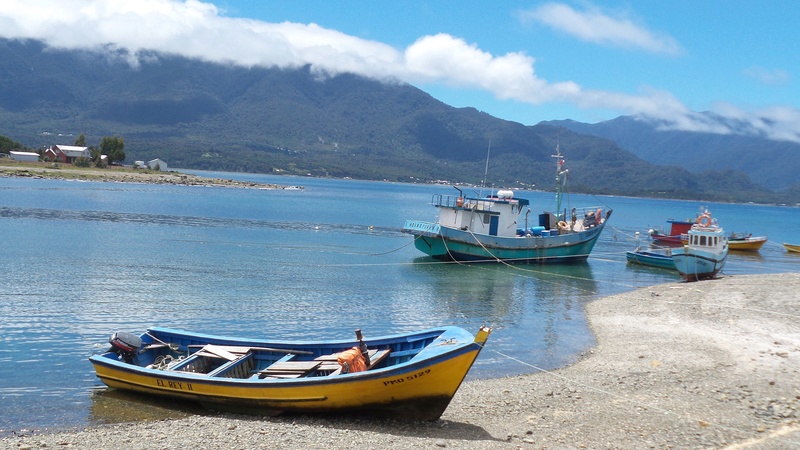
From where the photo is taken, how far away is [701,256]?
38.4m

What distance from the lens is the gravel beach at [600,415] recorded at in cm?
1275

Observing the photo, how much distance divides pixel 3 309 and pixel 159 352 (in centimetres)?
1112

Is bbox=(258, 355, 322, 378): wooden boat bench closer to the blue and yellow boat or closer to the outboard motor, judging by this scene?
the blue and yellow boat

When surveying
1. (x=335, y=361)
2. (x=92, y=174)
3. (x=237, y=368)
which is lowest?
(x=237, y=368)

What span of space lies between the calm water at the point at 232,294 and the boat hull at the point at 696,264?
2.93m

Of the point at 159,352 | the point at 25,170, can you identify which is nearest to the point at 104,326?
the point at 159,352

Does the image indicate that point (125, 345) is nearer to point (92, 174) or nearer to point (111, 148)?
point (92, 174)

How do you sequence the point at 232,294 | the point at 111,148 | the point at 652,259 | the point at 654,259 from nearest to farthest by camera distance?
the point at 232,294 → the point at 654,259 → the point at 652,259 → the point at 111,148

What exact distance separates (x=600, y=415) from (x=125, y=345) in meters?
10.6

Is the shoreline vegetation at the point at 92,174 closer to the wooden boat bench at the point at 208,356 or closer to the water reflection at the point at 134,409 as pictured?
the water reflection at the point at 134,409

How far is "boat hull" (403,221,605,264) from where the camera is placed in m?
43.8

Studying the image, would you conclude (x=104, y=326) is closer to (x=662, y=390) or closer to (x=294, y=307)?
(x=294, y=307)

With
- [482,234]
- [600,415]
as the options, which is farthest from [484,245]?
[600,415]

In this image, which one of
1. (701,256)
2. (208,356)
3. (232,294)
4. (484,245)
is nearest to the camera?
(208,356)
